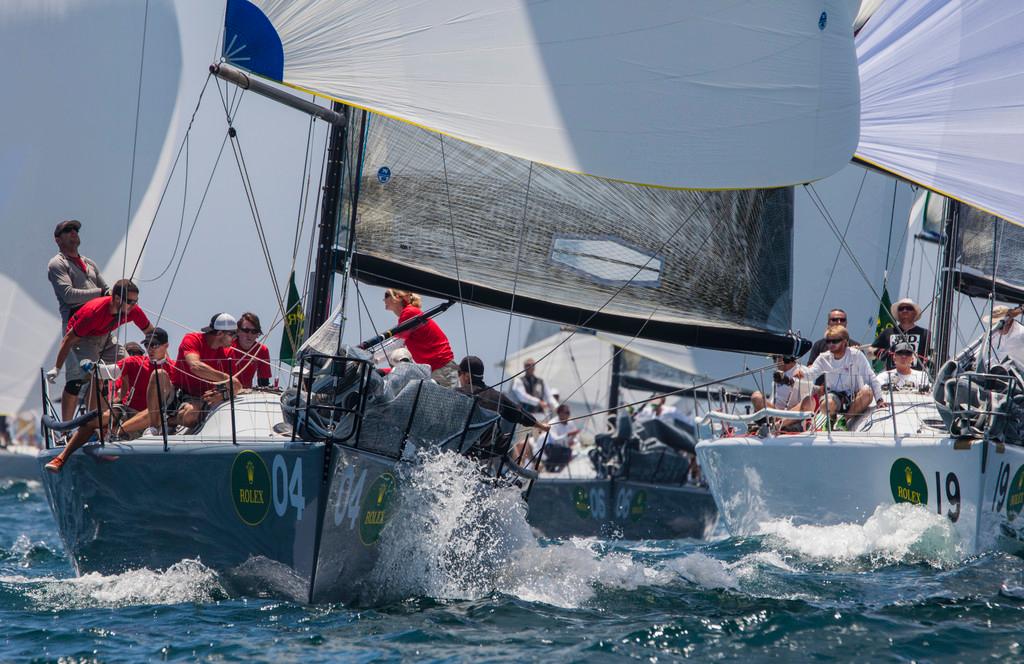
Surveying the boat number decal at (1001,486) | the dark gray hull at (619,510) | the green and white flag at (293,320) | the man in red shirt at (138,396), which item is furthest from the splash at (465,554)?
the dark gray hull at (619,510)

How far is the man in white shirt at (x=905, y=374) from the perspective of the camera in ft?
34.1

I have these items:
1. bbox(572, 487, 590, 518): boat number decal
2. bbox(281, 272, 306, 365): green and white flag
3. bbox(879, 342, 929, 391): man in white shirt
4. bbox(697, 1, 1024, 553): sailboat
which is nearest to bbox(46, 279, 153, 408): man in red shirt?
bbox(281, 272, 306, 365): green and white flag

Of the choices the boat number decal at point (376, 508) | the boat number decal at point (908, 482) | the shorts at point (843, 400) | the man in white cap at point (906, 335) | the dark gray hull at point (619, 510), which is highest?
the man in white cap at point (906, 335)

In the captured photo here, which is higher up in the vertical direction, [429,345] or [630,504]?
[429,345]

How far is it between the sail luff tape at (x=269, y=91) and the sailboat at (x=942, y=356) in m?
3.99

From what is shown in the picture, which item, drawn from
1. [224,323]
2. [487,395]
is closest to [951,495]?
[487,395]

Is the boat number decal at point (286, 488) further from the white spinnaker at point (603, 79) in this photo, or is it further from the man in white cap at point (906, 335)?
the man in white cap at point (906, 335)

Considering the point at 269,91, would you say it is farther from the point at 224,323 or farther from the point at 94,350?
the point at 94,350

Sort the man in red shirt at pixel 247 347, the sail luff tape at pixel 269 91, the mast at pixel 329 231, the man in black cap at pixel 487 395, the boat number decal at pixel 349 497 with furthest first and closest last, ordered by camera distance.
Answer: the man in red shirt at pixel 247 347 → the mast at pixel 329 231 → the man in black cap at pixel 487 395 → the sail luff tape at pixel 269 91 → the boat number decal at pixel 349 497

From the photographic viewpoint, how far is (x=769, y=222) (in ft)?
33.8

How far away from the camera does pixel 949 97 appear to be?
1088 cm

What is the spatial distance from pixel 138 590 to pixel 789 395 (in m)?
5.99

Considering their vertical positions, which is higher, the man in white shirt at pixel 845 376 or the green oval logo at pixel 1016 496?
the man in white shirt at pixel 845 376

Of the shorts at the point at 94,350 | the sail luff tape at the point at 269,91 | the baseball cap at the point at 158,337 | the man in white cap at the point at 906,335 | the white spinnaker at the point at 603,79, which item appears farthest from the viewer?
the man in white cap at the point at 906,335
